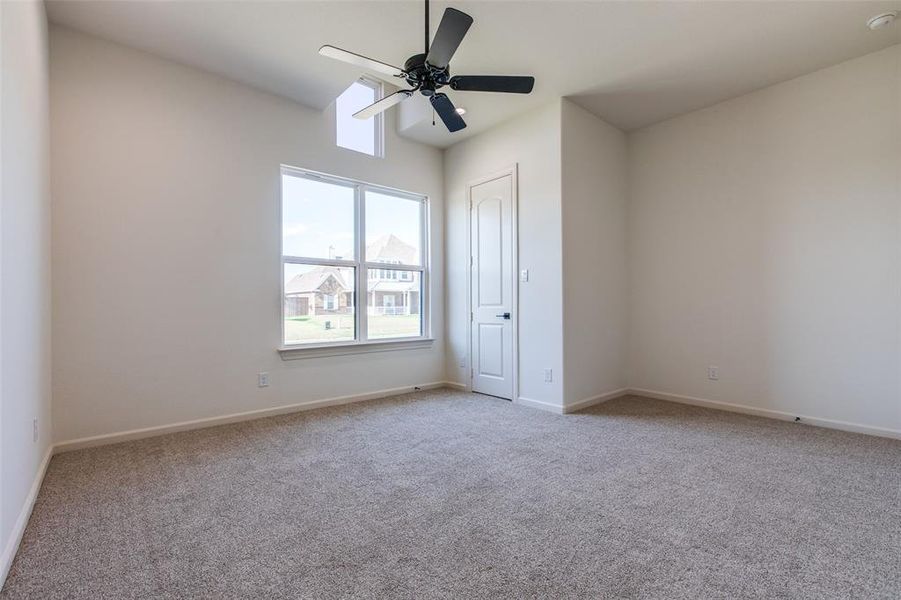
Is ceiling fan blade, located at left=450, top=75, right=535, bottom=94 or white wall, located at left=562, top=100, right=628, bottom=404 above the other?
ceiling fan blade, located at left=450, top=75, right=535, bottom=94

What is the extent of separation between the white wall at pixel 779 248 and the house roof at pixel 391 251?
257 cm

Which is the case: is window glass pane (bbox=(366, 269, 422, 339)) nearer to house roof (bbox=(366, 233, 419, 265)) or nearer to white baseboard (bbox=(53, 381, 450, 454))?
house roof (bbox=(366, 233, 419, 265))

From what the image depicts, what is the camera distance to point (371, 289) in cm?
473

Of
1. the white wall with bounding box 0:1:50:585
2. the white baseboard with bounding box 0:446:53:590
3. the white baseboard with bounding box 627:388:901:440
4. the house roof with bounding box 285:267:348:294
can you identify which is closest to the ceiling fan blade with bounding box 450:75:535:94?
the white wall with bounding box 0:1:50:585

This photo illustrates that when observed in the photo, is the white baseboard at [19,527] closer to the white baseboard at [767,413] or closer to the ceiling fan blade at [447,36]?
the ceiling fan blade at [447,36]

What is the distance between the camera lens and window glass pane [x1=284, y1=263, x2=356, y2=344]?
412 cm

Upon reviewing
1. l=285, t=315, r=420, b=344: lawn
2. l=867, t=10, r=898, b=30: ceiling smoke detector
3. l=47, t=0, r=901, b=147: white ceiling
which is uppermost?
l=47, t=0, r=901, b=147: white ceiling

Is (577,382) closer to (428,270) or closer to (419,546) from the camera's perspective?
(428,270)

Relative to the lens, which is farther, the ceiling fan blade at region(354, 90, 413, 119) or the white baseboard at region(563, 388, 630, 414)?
the white baseboard at region(563, 388, 630, 414)

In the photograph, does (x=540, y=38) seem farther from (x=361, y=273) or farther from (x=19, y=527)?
(x=19, y=527)

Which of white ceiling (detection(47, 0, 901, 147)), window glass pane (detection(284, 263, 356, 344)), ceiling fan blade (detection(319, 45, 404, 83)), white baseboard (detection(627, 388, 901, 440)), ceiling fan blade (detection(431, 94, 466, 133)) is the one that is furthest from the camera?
window glass pane (detection(284, 263, 356, 344))

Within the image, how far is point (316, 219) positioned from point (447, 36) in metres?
2.54

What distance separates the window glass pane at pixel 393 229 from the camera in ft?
15.5

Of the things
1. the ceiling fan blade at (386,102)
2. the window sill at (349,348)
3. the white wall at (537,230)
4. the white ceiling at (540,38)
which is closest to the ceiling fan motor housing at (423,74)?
the ceiling fan blade at (386,102)
